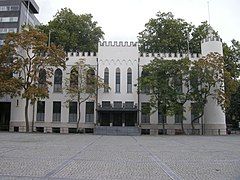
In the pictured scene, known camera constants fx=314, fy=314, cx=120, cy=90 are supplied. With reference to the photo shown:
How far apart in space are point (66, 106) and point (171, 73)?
1369cm

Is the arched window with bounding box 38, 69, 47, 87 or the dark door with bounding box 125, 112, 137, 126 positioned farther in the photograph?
the dark door with bounding box 125, 112, 137, 126

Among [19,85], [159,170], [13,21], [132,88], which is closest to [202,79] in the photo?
[132,88]

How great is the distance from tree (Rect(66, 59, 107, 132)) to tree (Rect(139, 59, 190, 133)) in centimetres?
576

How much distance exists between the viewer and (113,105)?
135 feet

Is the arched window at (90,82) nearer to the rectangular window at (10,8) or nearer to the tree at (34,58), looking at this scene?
the tree at (34,58)

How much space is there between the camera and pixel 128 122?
41.0 m

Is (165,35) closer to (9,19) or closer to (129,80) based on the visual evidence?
(129,80)

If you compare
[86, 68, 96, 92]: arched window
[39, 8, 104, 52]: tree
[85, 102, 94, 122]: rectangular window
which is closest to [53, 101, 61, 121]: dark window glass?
[85, 102, 94, 122]: rectangular window

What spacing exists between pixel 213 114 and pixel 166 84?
861cm

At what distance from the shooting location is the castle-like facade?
4066 cm

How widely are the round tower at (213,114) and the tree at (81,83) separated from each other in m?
13.9

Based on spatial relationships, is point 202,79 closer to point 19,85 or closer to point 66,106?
point 66,106

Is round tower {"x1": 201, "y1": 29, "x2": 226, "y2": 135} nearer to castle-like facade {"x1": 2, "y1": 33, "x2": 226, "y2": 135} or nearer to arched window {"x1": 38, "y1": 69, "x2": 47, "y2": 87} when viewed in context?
castle-like facade {"x1": 2, "y1": 33, "x2": 226, "y2": 135}

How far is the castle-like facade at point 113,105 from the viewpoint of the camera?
4066 cm
